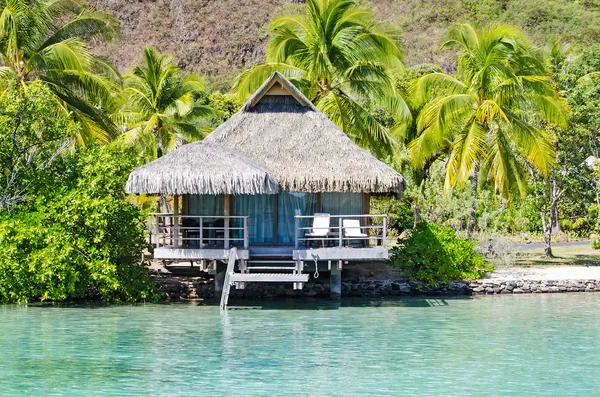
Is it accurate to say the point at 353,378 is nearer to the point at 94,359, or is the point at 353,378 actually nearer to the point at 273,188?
the point at 94,359

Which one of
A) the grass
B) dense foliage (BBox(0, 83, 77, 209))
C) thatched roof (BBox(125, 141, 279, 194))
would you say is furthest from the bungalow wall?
the grass

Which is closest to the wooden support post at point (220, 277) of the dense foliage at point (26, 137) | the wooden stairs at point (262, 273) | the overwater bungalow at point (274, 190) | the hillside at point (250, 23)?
the overwater bungalow at point (274, 190)

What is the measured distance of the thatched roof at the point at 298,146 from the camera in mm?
22156

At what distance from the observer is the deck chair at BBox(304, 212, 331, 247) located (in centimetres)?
2178

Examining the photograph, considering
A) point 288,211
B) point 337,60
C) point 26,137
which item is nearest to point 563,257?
point 337,60

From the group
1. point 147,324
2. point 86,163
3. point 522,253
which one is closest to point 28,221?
point 86,163

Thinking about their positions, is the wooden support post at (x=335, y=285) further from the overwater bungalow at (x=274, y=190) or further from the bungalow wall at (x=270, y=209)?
the bungalow wall at (x=270, y=209)

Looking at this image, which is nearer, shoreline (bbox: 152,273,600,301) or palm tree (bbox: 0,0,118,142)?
shoreline (bbox: 152,273,600,301)

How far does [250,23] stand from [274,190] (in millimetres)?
71897

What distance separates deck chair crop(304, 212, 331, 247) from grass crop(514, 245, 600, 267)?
8.20 metres

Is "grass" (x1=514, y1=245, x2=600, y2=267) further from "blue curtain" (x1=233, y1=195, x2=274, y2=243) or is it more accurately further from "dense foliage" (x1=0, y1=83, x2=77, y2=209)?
"dense foliage" (x1=0, y1=83, x2=77, y2=209)

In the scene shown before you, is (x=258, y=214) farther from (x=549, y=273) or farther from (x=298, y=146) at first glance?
(x=549, y=273)

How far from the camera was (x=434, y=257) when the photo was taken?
77.5 ft

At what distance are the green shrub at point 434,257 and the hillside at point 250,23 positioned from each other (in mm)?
49060
